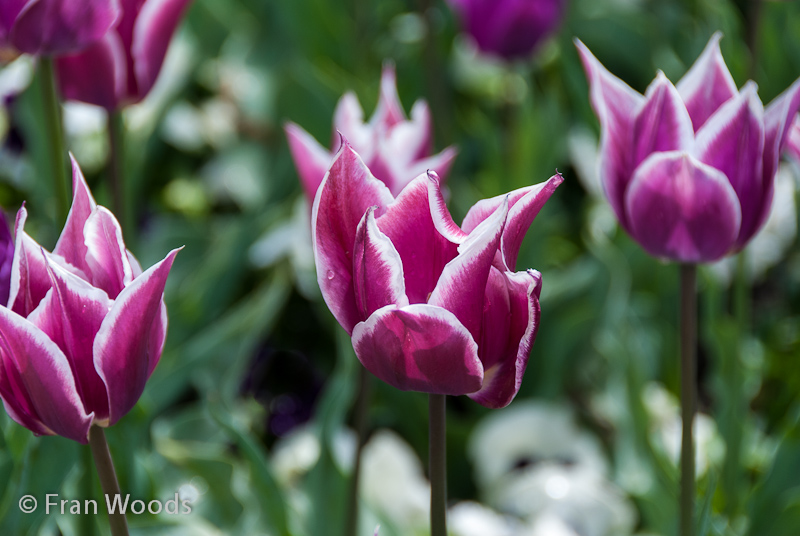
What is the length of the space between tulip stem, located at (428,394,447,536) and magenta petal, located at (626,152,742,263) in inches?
7.9

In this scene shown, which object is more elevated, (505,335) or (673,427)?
(505,335)

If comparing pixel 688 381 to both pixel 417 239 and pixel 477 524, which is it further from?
pixel 477 524

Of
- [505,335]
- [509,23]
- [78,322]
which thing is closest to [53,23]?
[78,322]

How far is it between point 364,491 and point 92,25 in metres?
0.58

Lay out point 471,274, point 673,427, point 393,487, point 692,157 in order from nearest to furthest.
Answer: point 471,274, point 692,157, point 393,487, point 673,427

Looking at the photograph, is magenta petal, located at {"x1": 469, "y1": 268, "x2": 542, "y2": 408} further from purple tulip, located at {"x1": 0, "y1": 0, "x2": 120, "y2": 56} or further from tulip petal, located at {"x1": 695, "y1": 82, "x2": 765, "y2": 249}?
purple tulip, located at {"x1": 0, "y1": 0, "x2": 120, "y2": 56}

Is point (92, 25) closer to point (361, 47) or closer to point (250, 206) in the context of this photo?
point (250, 206)

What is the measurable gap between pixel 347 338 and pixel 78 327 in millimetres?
472

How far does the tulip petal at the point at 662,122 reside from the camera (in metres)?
0.49

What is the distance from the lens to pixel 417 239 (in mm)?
383

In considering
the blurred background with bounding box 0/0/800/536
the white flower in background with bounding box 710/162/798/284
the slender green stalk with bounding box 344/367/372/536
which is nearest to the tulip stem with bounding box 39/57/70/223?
the blurred background with bounding box 0/0/800/536

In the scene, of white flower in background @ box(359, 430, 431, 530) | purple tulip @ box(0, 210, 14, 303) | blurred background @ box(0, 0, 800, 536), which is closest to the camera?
purple tulip @ box(0, 210, 14, 303)

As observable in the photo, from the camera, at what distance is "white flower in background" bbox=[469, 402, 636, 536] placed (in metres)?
0.92

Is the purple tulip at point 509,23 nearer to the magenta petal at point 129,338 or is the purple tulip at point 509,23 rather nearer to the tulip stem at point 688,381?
the tulip stem at point 688,381
